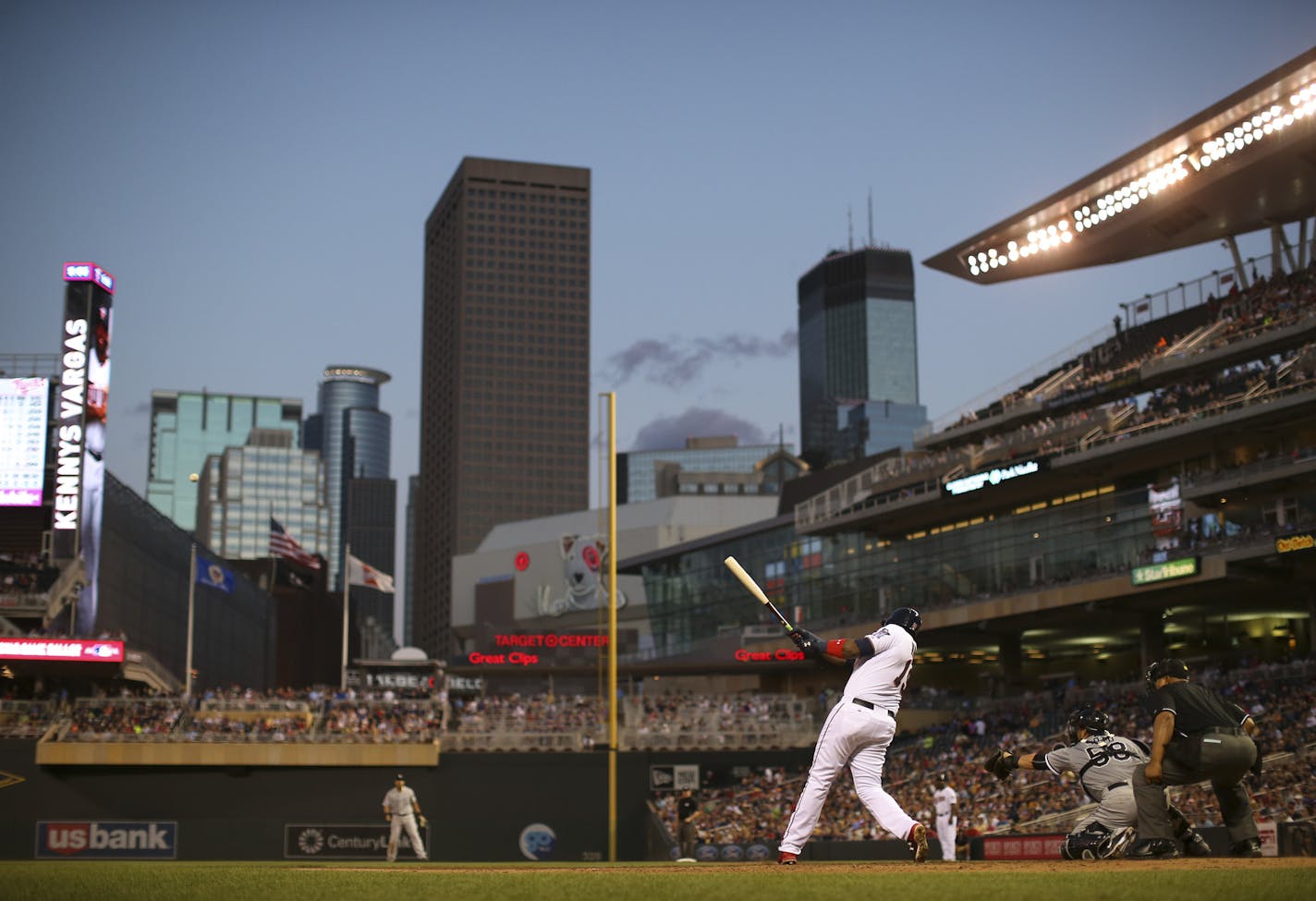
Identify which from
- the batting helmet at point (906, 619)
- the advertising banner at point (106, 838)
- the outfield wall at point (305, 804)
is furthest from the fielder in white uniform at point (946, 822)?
the advertising banner at point (106, 838)

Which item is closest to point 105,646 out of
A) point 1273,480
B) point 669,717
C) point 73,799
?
point 73,799

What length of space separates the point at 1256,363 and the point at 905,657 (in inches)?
→ 1512

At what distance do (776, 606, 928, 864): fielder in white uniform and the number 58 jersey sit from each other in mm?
1820

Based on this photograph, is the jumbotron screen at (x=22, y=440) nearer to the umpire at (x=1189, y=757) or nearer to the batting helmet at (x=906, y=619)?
the batting helmet at (x=906, y=619)

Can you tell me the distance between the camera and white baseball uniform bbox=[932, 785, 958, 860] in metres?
31.5

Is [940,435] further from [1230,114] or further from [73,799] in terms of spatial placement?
[73,799]

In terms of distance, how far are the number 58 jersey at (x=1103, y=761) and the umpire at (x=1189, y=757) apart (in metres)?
0.55

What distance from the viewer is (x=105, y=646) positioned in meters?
49.8

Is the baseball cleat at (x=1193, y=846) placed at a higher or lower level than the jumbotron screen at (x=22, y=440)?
lower

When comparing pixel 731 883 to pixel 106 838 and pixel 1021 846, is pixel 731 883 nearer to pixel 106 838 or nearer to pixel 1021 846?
pixel 1021 846

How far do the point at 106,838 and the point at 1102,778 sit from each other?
37.4 meters

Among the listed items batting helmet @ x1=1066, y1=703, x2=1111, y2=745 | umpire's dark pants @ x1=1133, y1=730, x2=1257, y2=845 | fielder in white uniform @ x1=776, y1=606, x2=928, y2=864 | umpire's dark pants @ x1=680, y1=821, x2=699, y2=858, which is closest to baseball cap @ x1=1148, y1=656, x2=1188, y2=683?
umpire's dark pants @ x1=1133, y1=730, x2=1257, y2=845

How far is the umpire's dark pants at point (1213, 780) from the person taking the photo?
42.7 ft

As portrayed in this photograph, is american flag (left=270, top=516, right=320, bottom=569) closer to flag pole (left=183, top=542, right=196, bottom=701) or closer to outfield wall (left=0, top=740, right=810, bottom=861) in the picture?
flag pole (left=183, top=542, right=196, bottom=701)
